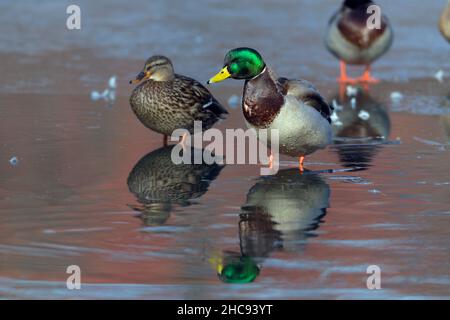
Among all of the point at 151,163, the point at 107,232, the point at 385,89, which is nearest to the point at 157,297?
the point at 107,232

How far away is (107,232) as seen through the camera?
6051mm

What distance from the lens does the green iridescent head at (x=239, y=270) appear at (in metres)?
5.16

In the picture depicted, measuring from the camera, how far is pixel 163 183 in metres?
7.38

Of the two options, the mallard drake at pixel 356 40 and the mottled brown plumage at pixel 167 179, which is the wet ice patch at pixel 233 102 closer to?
the mallard drake at pixel 356 40

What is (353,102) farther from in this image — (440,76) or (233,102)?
(440,76)

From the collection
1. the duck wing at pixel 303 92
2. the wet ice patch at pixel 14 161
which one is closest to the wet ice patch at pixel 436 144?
the duck wing at pixel 303 92

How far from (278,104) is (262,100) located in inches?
4.4

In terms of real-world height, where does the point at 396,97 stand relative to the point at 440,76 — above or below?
below

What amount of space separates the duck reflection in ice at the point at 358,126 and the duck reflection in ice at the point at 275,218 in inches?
30.4

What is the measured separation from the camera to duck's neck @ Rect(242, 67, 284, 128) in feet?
24.2

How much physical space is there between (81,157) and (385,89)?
5.07 meters

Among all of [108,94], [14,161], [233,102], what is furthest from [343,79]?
Result: [14,161]
